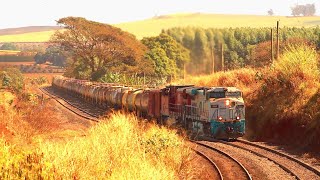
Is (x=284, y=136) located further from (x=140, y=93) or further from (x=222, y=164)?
(x=140, y=93)

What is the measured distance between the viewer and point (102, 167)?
12.6 metres

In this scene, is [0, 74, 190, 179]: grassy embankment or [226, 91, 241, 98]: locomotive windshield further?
[226, 91, 241, 98]: locomotive windshield

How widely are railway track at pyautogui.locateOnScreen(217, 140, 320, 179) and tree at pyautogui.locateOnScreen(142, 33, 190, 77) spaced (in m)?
60.2

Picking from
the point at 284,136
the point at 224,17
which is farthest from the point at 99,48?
the point at 224,17

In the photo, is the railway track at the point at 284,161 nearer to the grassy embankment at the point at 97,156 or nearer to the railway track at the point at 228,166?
the railway track at the point at 228,166

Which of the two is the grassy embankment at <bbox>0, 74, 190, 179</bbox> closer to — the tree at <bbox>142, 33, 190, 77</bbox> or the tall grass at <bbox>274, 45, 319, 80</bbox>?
the tall grass at <bbox>274, 45, 319, 80</bbox>

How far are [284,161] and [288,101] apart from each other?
8.07 m

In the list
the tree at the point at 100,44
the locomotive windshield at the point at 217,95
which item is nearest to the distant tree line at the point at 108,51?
the tree at the point at 100,44

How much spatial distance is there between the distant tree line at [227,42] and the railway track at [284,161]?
37839 millimetres

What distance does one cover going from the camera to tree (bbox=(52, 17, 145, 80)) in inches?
3007

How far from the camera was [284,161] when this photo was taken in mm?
20312

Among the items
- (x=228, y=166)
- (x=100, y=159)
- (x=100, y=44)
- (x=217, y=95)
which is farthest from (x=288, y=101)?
(x=100, y=44)

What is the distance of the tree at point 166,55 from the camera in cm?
8550

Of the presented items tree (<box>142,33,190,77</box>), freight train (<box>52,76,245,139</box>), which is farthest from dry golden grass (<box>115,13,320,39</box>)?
freight train (<box>52,76,245,139</box>)
